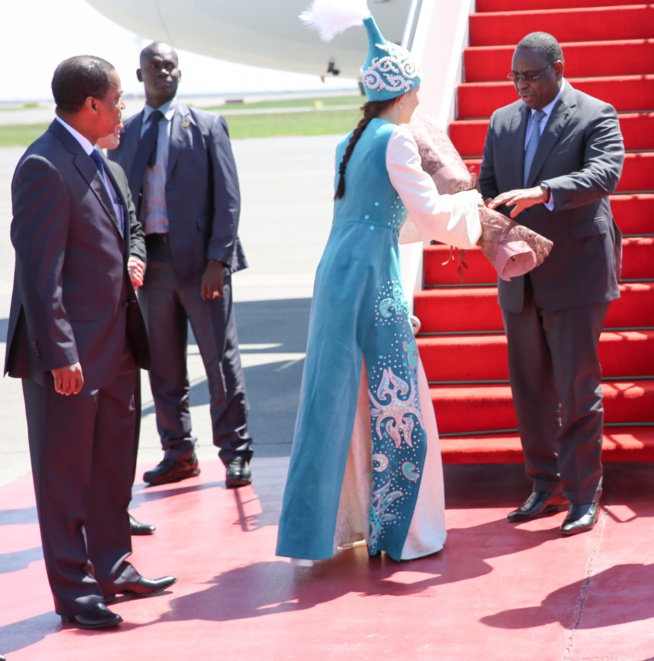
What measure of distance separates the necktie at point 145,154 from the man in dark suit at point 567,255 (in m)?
1.74

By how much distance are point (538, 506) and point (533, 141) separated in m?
1.46

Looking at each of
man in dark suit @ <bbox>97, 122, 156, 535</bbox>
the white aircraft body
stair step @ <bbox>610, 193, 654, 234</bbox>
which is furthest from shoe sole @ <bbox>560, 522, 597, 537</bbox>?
the white aircraft body

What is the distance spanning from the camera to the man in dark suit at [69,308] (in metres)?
3.58

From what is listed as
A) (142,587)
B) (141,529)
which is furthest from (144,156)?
(142,587)

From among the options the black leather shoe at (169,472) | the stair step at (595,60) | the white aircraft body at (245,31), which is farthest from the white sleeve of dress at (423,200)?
the white aircraft body at (245,31)

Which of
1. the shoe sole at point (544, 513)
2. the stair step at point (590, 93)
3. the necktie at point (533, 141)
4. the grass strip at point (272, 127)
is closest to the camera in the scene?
the necktie at point (533, 141)

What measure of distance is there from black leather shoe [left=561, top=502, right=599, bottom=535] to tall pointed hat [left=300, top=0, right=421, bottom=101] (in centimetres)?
174

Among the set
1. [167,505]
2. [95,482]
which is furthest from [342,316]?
[167,505]

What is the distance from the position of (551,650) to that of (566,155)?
77.7 inches

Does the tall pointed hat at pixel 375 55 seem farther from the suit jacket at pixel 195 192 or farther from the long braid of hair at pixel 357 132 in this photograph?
the suit jacket at pixel 195 192

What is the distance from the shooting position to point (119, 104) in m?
3.83

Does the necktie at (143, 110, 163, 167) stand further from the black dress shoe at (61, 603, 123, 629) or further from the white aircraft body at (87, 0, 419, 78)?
the white aircraft body at (87, 0, 419, 78)

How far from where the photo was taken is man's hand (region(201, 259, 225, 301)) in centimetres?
543

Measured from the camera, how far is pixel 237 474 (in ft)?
18.1
